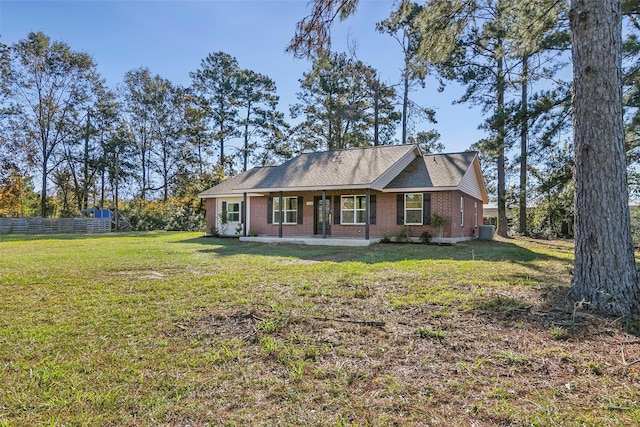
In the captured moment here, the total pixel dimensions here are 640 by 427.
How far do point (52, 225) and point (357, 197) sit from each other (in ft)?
76.1

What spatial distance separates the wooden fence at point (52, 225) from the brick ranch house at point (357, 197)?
497 inches

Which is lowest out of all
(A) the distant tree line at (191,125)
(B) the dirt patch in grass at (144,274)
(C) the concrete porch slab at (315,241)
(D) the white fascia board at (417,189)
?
(B) the dirt patch in grass at (144,274)

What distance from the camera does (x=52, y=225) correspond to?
84.8 ft

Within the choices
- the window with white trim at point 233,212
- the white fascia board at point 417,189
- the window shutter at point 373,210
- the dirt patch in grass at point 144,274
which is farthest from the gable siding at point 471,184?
the dirt patch in grass at point 144,274

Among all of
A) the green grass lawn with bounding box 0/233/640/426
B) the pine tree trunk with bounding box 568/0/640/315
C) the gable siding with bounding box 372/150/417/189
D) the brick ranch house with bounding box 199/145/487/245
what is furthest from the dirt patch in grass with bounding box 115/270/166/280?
the gable siding with bounding box 372/150/417/189

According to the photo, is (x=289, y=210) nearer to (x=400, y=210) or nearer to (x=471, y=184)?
(x=400, y=210)

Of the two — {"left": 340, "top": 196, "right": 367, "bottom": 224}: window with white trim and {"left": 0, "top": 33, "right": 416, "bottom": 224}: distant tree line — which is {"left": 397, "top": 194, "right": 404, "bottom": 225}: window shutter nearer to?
{"left": 340, "top": 196, "right": 367, "bottom": 224}: window with white trim

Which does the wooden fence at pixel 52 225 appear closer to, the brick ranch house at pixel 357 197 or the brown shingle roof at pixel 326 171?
the brown shingle roof at pixel 326 171

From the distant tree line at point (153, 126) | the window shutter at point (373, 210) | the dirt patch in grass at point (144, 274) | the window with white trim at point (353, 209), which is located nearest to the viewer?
the dirt patch in grass at point (144, 274)

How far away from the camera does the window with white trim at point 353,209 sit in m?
15.8

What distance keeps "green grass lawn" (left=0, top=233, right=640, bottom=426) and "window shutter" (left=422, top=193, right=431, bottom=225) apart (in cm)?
866

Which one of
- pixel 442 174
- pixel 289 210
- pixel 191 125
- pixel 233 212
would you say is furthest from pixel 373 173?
pixel 191 125

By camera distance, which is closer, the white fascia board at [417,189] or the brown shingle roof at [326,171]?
the white fascia board at [417,189]

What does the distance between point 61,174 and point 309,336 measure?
124 ft
